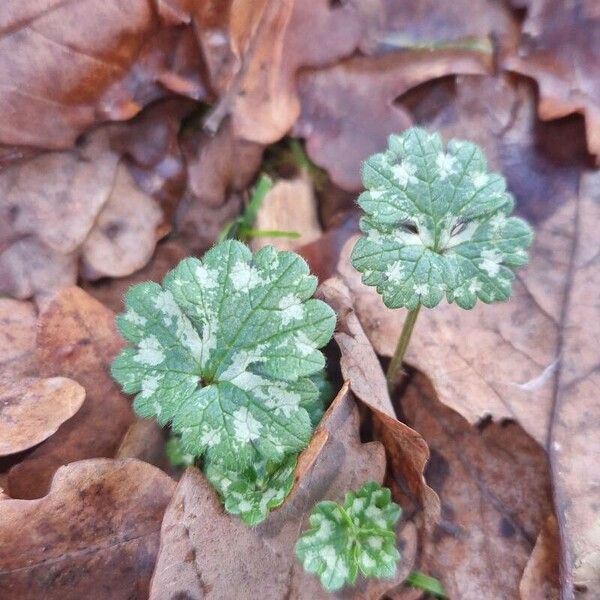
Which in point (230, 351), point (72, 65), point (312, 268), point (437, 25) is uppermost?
point (437, 25)

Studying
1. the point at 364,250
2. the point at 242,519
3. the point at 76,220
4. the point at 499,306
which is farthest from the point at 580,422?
the point at 76,220

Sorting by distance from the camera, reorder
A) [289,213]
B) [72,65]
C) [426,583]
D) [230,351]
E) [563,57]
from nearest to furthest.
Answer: [230,351] → [426,583] → [72,65] → [563,57] → [289,213]

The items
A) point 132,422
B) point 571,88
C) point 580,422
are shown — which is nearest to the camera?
point 580,422

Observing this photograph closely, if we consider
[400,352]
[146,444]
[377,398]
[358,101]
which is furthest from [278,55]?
[146,444]

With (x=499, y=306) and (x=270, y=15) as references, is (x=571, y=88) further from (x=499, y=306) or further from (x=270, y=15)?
(x=270, y=15)

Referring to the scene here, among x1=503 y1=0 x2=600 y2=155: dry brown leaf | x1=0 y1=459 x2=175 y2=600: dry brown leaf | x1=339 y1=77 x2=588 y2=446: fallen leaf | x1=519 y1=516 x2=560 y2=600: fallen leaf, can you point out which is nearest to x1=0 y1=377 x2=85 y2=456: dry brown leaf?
x1=0 y1=459 x2=175 y2=600: dry brown leaf

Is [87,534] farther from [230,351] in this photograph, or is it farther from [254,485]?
[230,351]
